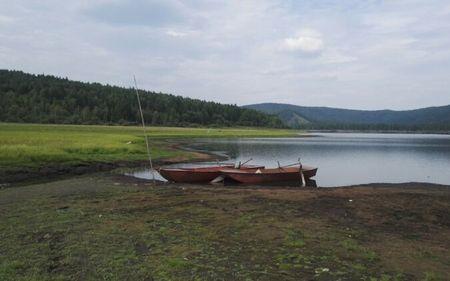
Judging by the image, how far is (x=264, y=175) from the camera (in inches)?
1294

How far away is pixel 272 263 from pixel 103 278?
4.02 metres

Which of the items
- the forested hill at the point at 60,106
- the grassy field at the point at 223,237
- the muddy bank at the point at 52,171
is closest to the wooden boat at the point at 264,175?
the grassy field at the point at 223,237

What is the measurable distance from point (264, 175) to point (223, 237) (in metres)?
19.3

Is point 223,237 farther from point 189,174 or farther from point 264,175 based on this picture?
point 264,175

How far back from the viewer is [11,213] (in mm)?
17594

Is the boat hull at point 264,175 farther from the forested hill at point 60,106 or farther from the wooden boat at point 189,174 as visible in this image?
the forested hill at point 60,106

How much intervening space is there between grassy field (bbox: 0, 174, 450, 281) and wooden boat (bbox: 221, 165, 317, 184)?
9103mm

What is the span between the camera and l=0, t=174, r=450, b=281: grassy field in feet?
34.7

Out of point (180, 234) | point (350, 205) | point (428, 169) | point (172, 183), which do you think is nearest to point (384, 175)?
point (428, 169)

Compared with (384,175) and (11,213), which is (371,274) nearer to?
(11,213)

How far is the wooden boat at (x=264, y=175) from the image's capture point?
32406 millimetres

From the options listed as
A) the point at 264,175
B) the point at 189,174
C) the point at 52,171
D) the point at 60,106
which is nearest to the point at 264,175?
the point at 264,175

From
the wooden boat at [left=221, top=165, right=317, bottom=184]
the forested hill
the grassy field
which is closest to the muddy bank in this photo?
the grassy field

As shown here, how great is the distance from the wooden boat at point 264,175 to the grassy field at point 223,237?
910cm
